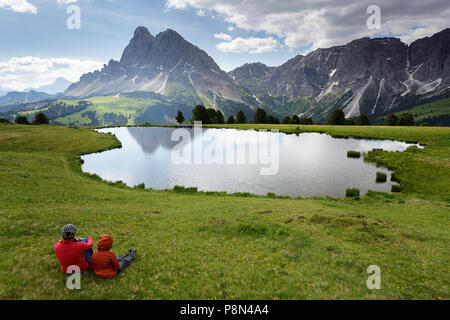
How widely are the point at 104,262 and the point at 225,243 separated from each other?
8.34 meters

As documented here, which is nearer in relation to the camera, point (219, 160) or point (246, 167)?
point (246, 167)

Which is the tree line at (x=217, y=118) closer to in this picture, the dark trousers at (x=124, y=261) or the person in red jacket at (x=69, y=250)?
the dark trousers at (x=124, y=261)

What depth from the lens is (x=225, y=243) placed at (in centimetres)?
1616

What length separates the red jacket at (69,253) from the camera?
1009 centimetres

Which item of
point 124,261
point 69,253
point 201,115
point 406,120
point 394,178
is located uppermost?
point 201,115

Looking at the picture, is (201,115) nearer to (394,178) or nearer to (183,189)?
(183,189)

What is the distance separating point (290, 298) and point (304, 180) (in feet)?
108

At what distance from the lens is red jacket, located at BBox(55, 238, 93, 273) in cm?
1009

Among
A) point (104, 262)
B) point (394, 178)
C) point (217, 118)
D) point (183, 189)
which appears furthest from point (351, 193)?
point (217, 118)

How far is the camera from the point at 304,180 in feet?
133

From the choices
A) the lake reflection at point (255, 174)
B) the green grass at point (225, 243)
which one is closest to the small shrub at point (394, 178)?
the lake reflection at point (255, 174)
